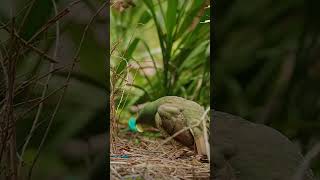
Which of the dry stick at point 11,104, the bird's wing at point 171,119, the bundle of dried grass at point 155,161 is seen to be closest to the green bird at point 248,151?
the bundle of dried grass at point 155,161

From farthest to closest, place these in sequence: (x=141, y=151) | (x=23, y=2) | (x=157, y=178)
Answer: (x=141, y=151) < (x=157, y=178) < (x=23, y=2)

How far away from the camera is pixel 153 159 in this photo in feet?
8.63

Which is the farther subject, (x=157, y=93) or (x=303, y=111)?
(x=157, y=93)

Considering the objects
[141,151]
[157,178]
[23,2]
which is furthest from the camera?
[141,151]

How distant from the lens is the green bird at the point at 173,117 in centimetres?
266

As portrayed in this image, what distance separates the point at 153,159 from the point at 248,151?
64cm

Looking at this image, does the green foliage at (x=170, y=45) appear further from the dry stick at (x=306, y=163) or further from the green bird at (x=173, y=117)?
the dry stick at (x=306, y=163)

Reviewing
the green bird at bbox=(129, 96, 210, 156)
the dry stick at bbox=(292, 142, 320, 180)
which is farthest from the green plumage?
the dry stick at bbox=(292, 142, 320, 180)

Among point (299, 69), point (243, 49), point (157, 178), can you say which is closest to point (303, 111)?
point (299, 69)

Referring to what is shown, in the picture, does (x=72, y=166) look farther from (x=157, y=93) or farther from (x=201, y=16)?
(x=201, y=16)

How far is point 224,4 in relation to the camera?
7.04 feet

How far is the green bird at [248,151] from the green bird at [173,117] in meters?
0.49

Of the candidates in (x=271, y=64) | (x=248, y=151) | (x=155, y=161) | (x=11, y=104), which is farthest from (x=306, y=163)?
(x=11, y=104)

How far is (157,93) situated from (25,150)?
2.97 ft
